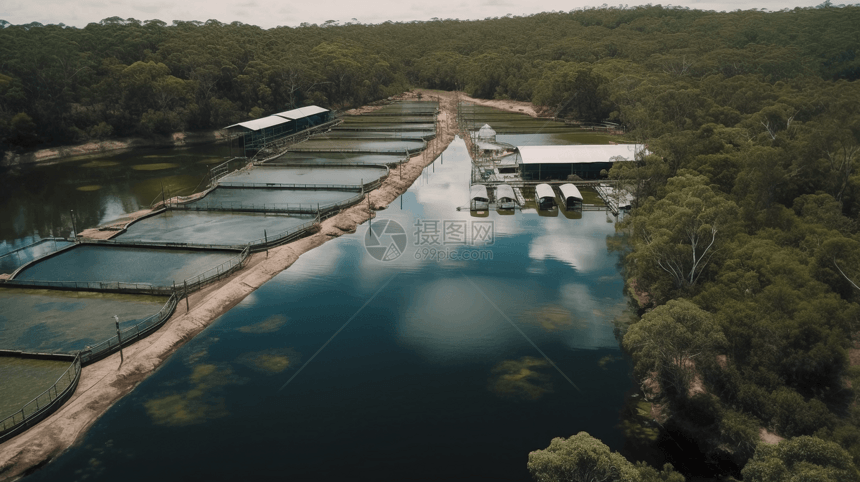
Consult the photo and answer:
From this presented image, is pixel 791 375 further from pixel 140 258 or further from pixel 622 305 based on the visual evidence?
pixel 140 258

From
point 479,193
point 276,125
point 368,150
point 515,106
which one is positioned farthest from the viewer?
point 515,106

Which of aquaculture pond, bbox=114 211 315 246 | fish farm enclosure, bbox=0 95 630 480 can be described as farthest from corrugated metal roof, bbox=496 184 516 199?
aquaculture pond, bbox=114 211 315 246

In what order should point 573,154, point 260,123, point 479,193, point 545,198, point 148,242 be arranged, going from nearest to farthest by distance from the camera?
point 148,242
point 545,198
point 479,193
point 573,154
point 260,123

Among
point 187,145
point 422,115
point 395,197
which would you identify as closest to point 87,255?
point 395,197

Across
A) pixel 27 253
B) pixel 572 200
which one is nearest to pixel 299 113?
pixel 572 200

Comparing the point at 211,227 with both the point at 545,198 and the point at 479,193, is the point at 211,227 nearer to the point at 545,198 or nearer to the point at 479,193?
the point at 479,193

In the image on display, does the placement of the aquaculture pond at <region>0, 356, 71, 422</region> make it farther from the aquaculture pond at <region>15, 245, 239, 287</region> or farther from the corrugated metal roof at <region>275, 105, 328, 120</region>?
the corrugated metal roof at <region>275, 105, 328, 120</region>
